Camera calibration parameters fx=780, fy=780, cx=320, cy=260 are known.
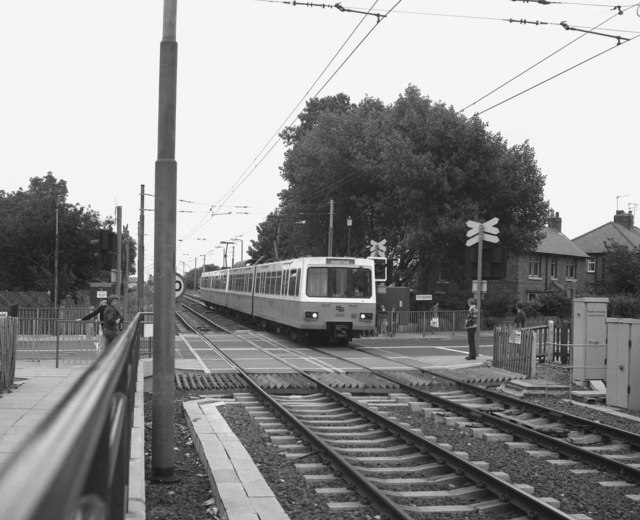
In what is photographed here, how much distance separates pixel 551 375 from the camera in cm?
1694

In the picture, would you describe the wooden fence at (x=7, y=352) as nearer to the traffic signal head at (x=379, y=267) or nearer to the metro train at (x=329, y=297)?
the metro train at (x=329, y=297)

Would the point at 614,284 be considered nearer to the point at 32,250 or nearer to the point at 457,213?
the point at 457,213

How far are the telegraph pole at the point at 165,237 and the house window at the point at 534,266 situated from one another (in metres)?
49.6

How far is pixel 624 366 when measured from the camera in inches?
490

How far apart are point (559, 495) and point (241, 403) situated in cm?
641

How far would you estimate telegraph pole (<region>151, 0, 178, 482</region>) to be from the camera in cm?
768

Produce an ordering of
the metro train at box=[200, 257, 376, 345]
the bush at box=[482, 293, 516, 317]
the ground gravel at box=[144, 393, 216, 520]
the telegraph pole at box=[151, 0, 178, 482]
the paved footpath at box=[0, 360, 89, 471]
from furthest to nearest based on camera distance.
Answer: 1. the bush at box=[482, 293, 516, 317]
2. the metro train at box=[200, 257, 376, 345]
3. the paved footpath at box=[0, 360, 89, 471]
4. the telegraph pole at box=[151, 0, 178, 482]
5. the ground gravel at box=[144, 393, 216, 520]

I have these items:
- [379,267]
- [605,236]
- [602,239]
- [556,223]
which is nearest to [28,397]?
[379,267]

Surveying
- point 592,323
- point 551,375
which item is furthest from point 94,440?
point 551,375

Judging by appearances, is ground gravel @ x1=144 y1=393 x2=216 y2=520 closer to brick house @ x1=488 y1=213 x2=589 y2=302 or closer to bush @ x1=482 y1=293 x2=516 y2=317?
bush @ x1=482 y1=293 x2=516 y2=317

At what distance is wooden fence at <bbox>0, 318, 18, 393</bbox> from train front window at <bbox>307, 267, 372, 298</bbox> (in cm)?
1264

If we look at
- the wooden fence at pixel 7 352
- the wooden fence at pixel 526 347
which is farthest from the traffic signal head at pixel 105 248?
the wooden fence at pixel 526 347

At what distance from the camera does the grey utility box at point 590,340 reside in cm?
1492

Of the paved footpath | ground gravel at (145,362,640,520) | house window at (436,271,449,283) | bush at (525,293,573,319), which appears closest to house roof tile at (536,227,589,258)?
house window at (436,271,449,283)
